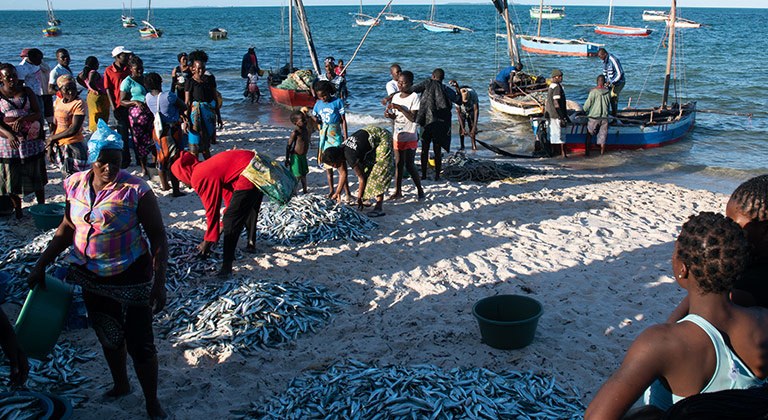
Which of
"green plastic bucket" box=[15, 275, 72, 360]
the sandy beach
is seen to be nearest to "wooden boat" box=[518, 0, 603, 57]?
the sandy beach

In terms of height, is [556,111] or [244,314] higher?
[556,111]

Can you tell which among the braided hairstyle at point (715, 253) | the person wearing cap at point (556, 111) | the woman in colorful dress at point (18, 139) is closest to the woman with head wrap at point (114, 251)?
the braided hairstyle at point (715, 253)

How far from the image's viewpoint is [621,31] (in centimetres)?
6056

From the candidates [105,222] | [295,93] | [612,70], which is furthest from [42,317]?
[295,93]

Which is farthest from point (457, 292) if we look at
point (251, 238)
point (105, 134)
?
point (105, 134)

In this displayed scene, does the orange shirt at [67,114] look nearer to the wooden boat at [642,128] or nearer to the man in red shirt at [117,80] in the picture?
the man in red shirt at [117,80]

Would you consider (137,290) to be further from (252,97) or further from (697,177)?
(252,97)

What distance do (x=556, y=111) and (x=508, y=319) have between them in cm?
925

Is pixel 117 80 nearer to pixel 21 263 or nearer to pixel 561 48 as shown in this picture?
pixel 21 263

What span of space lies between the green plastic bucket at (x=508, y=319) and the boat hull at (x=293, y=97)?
50.7 feet

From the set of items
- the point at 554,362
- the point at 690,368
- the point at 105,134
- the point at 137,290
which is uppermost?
the point at 105,134

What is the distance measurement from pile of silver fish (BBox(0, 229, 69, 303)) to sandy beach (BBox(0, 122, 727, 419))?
2.73ft

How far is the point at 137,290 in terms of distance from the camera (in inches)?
142

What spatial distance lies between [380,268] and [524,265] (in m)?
1.65
